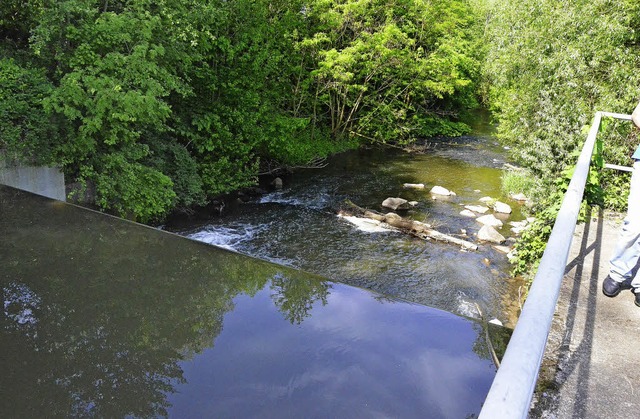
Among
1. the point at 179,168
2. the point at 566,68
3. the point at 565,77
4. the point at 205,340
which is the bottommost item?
the point at 179,168

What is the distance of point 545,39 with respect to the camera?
37.8 feet

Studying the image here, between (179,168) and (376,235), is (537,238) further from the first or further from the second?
(179,168)

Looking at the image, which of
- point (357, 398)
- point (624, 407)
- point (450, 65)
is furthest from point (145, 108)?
point (450, 65)

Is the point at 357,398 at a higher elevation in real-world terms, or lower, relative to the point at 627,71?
lower

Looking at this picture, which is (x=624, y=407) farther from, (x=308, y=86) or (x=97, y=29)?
(x=308, y=86)

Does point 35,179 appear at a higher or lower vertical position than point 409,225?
higher

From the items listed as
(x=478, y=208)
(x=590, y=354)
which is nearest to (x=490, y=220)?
(x=478, y=208)

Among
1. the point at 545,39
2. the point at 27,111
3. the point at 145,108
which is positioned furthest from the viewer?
the point at 545,39

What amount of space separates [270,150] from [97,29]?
689 cm

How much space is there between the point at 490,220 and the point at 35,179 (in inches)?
373

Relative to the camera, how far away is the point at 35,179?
7.20 metres

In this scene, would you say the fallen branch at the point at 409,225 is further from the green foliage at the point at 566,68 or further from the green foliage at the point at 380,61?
the green foliage at the point at 380,61

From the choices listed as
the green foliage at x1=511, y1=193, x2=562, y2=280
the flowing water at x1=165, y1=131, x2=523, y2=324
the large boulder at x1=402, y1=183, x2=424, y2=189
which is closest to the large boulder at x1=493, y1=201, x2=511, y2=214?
the flowing water at x1=165, y1=131, x2=523, y2=324

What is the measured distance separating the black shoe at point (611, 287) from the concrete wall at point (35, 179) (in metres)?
7.22
